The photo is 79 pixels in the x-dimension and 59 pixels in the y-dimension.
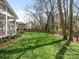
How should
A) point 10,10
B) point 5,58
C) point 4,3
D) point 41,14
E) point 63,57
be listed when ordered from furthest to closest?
point 41,14 < point 10,10 < point 4,3 < point 63,57 < point 5,58

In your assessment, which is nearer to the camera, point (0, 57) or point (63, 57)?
point (0, 57)

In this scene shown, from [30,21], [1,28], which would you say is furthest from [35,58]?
[30,21]

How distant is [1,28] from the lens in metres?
23.7

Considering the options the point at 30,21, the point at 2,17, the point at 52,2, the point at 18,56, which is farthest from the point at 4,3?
the point at 30,21

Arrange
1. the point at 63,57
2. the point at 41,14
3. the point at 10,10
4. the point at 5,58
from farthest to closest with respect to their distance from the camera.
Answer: the point at 41,14 < the point at 10,10 < the point at 63,57 < the point at 5,58

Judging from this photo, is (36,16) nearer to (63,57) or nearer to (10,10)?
(10,10)

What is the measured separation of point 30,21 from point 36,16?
14.5 metres

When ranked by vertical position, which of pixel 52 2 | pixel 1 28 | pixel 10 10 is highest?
pixel 52 2

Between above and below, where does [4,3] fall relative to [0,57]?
above

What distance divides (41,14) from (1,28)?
4176 centimetres

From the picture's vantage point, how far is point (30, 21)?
83188mm

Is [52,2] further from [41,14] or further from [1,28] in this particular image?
[41,14]

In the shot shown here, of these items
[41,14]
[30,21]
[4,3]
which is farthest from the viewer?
[30,21]

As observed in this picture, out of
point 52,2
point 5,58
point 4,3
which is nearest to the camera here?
point 5,58
